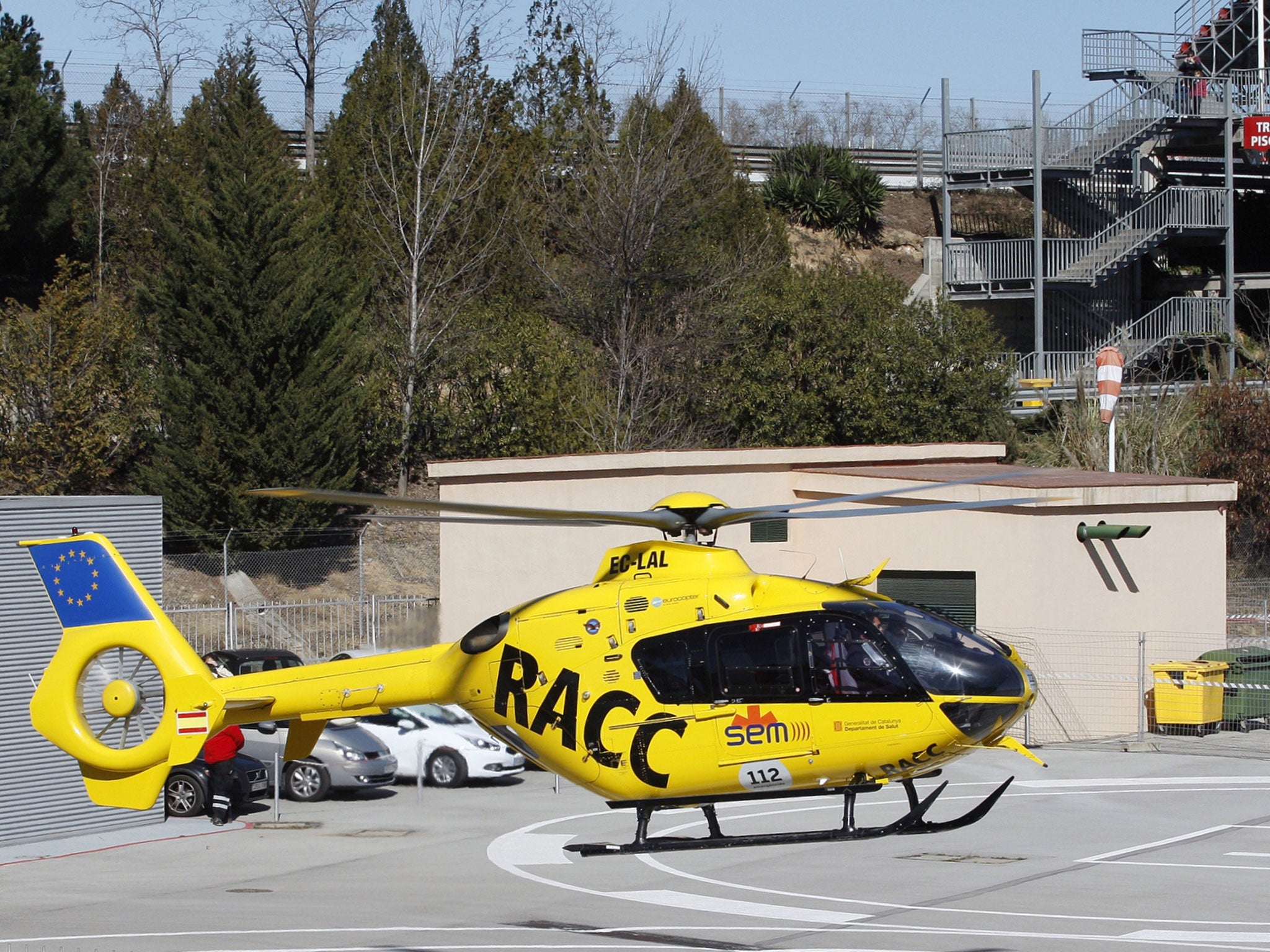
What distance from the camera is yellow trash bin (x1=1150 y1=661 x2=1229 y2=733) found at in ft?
82.3

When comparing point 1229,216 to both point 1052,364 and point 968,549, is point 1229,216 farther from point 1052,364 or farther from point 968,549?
point 968,549

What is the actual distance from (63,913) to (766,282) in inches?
1222

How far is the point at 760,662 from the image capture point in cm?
1093

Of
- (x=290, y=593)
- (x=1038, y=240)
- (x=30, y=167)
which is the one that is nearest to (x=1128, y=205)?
(x=1038, y=240)

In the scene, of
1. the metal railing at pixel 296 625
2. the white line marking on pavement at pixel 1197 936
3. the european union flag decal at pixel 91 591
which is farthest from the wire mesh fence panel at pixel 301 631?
the white line marking on pavement at pixel 1197 936

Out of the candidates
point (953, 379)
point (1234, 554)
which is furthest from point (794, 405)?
point (1234, 554)

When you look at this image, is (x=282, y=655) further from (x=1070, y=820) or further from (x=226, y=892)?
(x=1070, y=820)

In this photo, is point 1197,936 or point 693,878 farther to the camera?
point 693,878

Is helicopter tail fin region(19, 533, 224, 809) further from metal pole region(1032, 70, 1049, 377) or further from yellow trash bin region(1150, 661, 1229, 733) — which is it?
metal pole region(1032, 70, 1049, 377)

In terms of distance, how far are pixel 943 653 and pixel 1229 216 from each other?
142ft

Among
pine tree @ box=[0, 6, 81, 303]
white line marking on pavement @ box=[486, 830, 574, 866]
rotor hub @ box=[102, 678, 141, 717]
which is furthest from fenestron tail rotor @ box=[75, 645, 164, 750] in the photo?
pine tree @ box=[0, 6, 81, 303]

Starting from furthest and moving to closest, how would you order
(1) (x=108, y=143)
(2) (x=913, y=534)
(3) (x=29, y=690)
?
(1) (x=108, y=143) → (2) (x=913, y=534) → (3) (x=29, y=690)

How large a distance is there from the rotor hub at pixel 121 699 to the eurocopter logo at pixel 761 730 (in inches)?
216

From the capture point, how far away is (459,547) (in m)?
29.1
